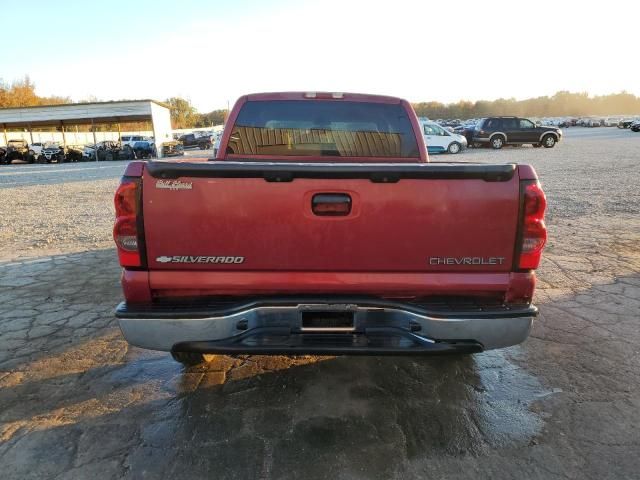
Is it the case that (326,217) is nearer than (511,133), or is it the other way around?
(326,217)

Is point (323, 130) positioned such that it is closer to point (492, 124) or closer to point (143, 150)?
point (492, 124)

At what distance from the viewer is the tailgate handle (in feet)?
8.15

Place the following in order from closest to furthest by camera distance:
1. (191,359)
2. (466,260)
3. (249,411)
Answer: (466,260)
(249,411)
(191,359)

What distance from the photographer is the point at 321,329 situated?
2576mm

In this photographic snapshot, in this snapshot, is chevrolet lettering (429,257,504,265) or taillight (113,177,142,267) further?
chevrolet lettering (429,257,504,265)

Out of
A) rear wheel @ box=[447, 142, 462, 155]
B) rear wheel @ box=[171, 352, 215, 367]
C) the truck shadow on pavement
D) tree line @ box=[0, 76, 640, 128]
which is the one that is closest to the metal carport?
rear wheel @ box=[447, 142, 462, 155]

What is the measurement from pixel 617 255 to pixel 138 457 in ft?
21.4

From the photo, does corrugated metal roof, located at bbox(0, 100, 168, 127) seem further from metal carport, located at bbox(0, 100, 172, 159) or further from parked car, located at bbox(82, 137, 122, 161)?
parked car, located at bbox(82, 137, 122, 161)

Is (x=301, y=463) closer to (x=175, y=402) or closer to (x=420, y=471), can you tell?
(x=420, y=471)

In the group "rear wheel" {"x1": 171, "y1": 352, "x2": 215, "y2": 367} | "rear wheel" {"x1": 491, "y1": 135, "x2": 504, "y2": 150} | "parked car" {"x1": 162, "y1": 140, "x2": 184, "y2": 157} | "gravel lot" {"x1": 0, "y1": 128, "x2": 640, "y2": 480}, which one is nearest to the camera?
"gravel lot" {"x1": 0, "y1": 128, "x2": 640, "y2": 480}

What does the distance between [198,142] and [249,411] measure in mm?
45563

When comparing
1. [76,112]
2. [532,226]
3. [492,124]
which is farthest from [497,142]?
[76,112]

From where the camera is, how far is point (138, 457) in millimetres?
2484

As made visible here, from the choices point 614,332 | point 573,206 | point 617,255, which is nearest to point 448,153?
point 573,206
